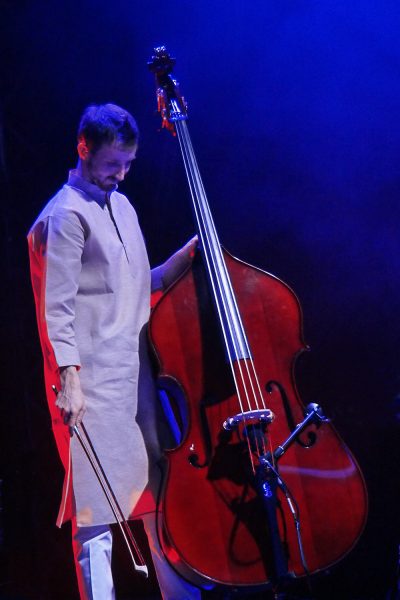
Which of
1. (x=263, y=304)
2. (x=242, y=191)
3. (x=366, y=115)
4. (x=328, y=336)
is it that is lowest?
(x=328, y=336)

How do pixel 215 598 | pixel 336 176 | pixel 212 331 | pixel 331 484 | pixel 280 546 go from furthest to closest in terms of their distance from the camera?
pixel 336 176, pixel 215 598, pixel 212 331, pixel 331 484, pixel 280 546

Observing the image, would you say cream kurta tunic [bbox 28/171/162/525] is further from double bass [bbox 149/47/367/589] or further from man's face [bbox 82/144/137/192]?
double bass [bbox 149/47/367/589]

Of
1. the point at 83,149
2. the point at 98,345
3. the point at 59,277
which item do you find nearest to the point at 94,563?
the point at 98,345

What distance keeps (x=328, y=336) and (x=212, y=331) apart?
0.97 metres

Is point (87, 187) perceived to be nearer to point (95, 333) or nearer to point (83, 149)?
point (83, 149)

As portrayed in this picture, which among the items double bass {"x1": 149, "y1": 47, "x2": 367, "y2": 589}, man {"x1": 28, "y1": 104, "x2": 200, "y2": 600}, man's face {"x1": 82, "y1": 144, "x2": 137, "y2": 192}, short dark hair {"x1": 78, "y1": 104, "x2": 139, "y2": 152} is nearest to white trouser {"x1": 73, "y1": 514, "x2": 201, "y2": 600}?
man {"x1": 28, "y1": 104, "x2": 200, "y2": 600}

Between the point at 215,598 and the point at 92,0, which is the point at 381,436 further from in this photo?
the point at 92,0

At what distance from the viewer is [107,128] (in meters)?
2.06

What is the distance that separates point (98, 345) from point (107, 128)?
2.31 feet

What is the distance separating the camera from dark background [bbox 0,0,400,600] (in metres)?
2.75

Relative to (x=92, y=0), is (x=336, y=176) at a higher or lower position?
lower

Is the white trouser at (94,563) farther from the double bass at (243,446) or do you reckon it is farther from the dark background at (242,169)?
the dark background at (242,169)

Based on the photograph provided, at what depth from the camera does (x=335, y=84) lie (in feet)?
9.29

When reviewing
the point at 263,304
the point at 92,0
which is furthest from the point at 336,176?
the point at 92,0
